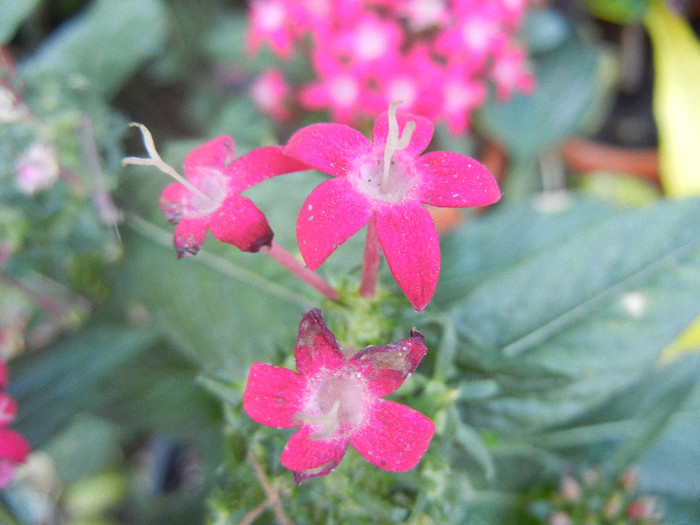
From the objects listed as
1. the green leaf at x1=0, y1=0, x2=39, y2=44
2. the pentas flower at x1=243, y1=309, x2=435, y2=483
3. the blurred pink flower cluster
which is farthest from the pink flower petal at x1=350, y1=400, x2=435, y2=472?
the blurred pink flower cluster

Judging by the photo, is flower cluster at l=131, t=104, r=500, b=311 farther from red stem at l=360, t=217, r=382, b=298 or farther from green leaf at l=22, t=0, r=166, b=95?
green leaf at l=22, t=0, r=166, b=95

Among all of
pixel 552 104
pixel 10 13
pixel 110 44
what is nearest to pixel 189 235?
pixel 10 13

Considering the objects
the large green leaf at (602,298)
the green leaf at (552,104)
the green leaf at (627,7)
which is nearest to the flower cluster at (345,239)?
the large green leaf at (602,298)

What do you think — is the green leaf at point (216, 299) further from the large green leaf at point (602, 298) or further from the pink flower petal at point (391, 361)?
the pink flower petal at point (391, 361)

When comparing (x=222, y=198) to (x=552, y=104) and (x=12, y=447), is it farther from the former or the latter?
(x=552, y=104)

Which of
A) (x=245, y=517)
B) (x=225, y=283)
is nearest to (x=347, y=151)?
(x=245, y=517)

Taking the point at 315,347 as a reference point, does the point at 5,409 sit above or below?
below

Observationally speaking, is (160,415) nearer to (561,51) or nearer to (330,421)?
(330,421)
